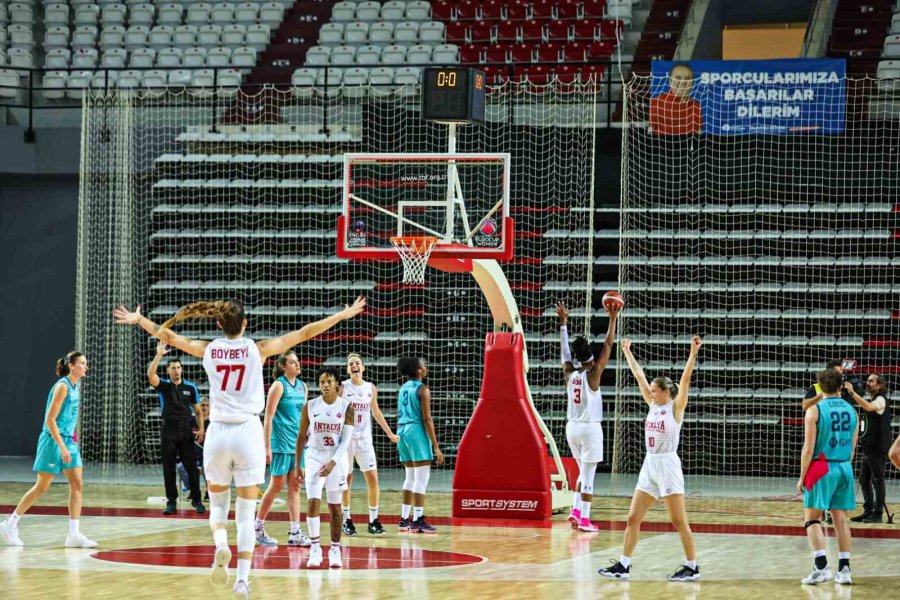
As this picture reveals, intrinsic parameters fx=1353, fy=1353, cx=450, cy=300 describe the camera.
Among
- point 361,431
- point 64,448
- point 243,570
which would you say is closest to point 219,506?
point 243,570

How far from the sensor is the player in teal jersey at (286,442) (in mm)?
11984

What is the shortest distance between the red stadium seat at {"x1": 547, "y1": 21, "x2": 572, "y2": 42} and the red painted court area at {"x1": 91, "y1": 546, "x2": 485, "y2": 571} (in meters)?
13.7

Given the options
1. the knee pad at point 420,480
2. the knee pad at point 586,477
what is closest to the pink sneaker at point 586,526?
the knee pad at point 586,477

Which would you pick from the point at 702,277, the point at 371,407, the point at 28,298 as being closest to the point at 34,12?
the point at 28,298

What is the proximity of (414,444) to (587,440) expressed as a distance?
185 cm

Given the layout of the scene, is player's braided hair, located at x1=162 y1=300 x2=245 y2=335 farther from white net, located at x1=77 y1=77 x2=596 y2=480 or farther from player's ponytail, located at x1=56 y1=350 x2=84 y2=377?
→ white net, located at x1=77 y1=77 x2=596 y2=480

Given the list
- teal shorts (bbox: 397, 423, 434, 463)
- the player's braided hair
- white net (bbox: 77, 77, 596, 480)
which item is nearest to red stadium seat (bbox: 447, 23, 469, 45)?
white net (bbox: 77, 77, 596, 480)

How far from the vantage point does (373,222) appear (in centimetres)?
2112

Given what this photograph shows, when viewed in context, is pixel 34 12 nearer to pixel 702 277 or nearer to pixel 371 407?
pixel 702 277

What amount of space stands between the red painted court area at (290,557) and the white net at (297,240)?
8.74 m

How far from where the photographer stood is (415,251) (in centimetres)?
1408

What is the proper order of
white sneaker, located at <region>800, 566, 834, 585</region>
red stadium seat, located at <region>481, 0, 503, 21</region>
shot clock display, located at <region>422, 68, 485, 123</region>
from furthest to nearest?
1. red stadium seat, located at <region>481, 0, 503, 21</region>
2. shot clock display, located at <region>422, 68, 485, 123</region>
3. white sneaker, located at <region>800, 566, 834, 585</region>

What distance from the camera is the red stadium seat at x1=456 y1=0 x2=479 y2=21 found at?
2444 centimetres

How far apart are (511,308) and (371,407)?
2.47m
